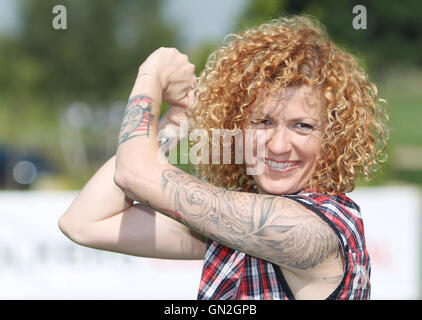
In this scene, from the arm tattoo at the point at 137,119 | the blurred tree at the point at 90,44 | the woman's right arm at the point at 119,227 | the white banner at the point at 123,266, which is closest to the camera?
the arm tattoo at the point at 137,119

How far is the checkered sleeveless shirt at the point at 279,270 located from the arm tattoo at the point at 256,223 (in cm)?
6

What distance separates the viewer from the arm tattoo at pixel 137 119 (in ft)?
6.18

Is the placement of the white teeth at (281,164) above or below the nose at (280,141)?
below

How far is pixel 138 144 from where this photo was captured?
184 centimetres

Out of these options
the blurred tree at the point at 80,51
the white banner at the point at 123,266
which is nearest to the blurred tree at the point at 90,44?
the blurred tree at the point at 80,51

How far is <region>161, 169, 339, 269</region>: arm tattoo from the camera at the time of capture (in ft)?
5.70

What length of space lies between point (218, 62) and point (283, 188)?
55cm

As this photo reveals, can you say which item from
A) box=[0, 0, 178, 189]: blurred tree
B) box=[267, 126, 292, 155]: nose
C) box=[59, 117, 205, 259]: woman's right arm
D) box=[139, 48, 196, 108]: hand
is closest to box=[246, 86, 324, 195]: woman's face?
box=[267, 126, 292, 155]: nose

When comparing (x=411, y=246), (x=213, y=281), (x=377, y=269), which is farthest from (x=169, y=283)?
(x=213, y=281)

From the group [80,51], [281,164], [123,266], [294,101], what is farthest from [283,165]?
[80,51]

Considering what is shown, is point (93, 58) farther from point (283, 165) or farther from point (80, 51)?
point (283, 165)

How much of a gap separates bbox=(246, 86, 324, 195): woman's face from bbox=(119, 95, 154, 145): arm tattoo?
37cm

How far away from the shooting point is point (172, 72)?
2133mm

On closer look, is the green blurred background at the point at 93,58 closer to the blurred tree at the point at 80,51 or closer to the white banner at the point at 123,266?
the blurred tree at the point at 80,51
